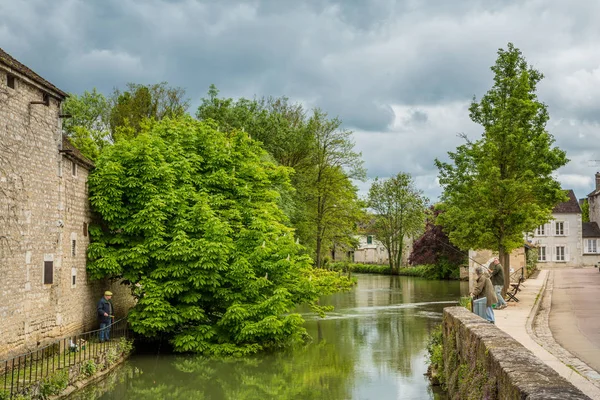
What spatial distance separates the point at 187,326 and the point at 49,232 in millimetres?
5734

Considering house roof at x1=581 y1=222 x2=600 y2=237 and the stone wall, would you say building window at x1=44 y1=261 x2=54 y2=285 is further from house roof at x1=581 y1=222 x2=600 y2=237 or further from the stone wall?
house roof at x1=581 y1=222 x2=600 y2=237

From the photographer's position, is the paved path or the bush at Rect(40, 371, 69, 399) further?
the paved path

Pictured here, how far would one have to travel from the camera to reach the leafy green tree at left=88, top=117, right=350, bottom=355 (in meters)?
18.7

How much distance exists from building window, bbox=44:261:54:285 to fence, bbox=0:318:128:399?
4.94ft

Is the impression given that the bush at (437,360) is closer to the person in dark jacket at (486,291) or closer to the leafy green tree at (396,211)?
the person in dark jacket at (486,291)

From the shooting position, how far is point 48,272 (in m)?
16.1

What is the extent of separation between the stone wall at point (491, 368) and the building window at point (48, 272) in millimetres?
9828

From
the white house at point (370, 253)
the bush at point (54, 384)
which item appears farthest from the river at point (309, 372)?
the white house at point (370, 253)

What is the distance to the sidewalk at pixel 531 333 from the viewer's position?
9484 mm

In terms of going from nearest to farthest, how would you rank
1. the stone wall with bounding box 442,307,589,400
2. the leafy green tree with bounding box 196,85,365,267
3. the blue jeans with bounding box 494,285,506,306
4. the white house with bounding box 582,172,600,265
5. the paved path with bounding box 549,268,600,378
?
the stone wall with bounding box 442,307,589,400, the paved path with bounding box 549,268,600,378, the blue jeans with bounding box 494,285,506,306, the leafy green tree with bounding box 196,85,365,267, the white house with bounding box 582,172,600,265

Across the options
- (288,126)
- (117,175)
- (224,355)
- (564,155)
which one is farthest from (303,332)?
(288,126)

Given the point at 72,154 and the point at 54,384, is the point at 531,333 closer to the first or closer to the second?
the point at 54,384

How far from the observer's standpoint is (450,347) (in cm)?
1225

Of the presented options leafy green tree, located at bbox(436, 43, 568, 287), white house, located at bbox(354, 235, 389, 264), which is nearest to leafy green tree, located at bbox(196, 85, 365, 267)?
leafy green tree, located at bbox(436, 43, 568, 287)
